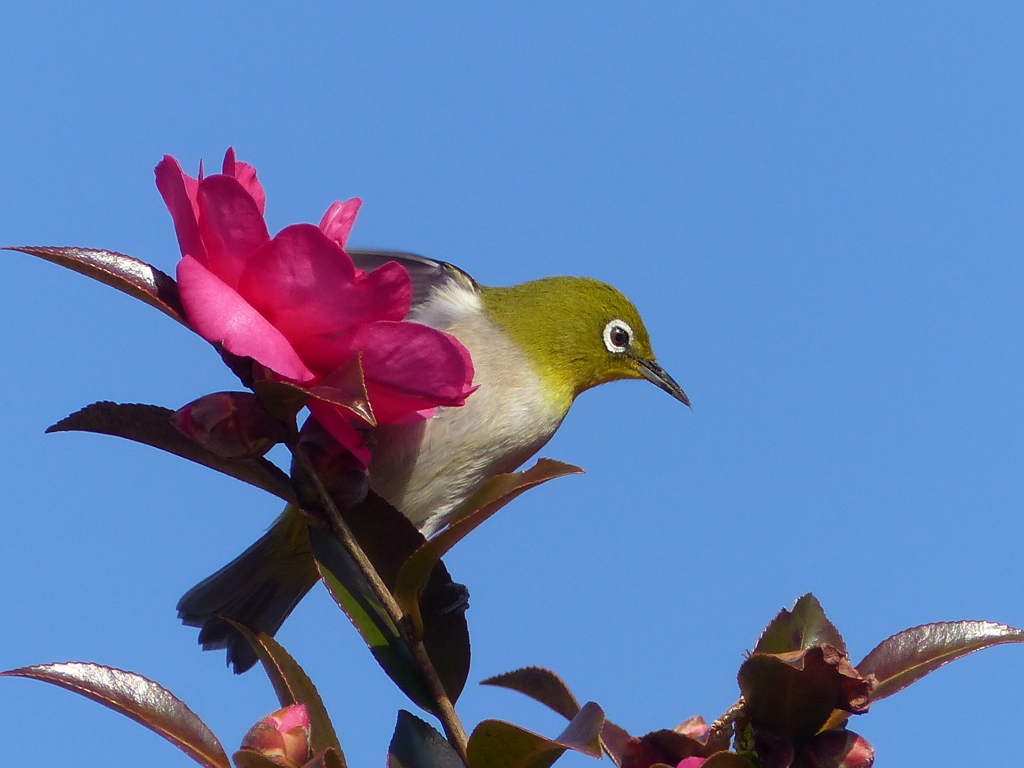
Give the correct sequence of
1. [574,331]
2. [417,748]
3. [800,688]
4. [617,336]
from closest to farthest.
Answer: [800,688], [417,748], [574,331], [617,336]

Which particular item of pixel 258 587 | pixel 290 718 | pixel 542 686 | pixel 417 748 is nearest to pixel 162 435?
pixel 290 718

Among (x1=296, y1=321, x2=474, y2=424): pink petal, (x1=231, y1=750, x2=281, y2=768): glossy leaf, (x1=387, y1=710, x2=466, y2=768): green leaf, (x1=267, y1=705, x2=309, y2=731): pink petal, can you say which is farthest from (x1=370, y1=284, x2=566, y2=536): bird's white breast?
(x1=231, y1=750, x2=281, y2=768): glossy leaf

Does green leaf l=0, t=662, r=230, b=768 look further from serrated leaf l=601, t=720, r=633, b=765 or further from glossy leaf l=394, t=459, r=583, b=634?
serrated leaf l=601, t=720, r=633, b=765

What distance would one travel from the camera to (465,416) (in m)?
4.39

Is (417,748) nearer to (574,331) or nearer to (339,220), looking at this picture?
(339,220)

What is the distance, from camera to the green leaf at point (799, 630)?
204 cm

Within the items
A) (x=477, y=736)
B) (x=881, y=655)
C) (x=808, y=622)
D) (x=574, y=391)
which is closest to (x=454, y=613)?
(x=477, y=736)

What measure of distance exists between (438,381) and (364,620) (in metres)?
0.53

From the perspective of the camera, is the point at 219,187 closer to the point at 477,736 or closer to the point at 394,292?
the point at 394,292

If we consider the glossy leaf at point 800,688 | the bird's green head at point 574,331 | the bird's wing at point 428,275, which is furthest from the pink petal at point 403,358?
the bird's green head at point 574,331

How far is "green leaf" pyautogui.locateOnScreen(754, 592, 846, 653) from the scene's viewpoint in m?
2.04

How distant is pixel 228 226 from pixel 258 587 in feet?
11.1

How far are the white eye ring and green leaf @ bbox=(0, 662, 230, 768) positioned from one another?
4072 mm

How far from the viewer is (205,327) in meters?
1.68
